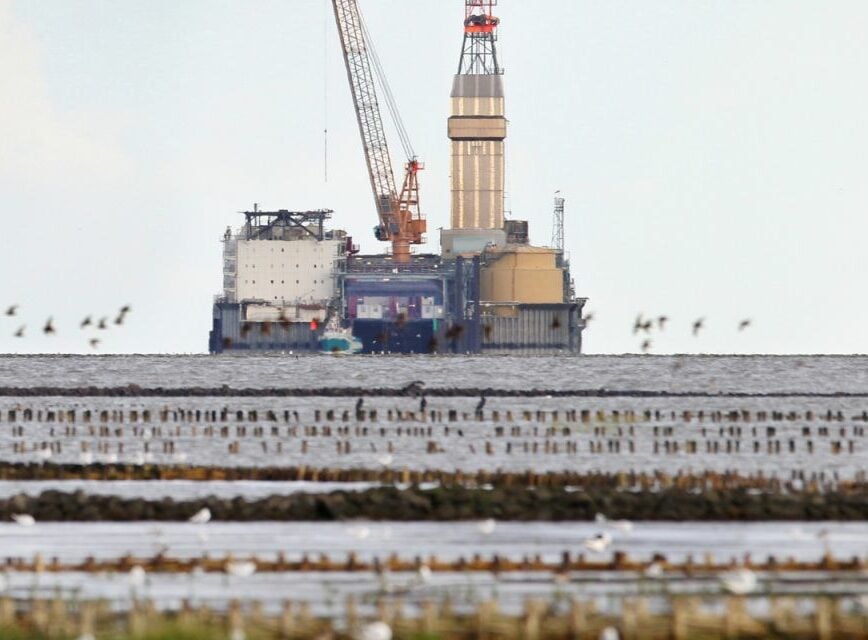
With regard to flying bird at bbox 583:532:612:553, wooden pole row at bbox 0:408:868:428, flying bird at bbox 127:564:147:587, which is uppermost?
wooden pole row at bbox 0:408:868:428

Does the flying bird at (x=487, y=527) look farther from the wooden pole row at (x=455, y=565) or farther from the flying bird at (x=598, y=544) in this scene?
the wooden pole row at (x=455, y=565)

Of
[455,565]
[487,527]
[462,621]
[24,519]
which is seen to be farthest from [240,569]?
[24,519]

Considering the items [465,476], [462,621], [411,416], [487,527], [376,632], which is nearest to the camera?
[376,632]

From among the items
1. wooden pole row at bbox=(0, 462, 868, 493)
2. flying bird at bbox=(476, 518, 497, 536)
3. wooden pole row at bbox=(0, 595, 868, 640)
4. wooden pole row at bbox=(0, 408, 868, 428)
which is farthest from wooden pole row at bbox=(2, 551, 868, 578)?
wooden pole row at bbox=(0, 408, 868, 428)

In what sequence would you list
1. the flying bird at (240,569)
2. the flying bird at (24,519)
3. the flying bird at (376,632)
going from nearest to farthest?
the flying bird at (376,632) < the flying bird at (240,569) < the flying bird at (24,519)

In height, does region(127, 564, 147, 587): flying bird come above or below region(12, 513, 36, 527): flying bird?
below

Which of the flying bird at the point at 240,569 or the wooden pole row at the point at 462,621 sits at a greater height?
the flying bird at the point at 240,569

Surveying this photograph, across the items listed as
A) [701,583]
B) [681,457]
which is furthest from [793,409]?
[701,583]

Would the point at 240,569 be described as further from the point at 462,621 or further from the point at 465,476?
the point at 465,476

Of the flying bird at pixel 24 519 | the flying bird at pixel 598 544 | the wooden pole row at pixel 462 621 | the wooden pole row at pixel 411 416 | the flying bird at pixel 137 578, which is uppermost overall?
the wooden pole row at pixel 411 416

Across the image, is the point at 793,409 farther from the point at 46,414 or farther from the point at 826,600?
A: the point at 826,600

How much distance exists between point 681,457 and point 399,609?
44859mm

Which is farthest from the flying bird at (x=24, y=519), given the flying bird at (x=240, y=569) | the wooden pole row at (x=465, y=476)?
the wooden pole row at (x=465, y=476)

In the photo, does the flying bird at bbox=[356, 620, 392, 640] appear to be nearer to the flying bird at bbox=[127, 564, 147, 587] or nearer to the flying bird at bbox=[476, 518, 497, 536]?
the flying bird at bbox=[127, 564, 147, 587]
